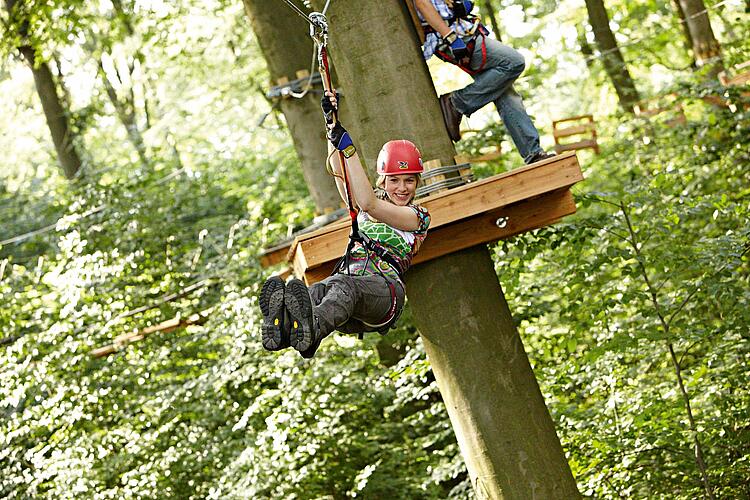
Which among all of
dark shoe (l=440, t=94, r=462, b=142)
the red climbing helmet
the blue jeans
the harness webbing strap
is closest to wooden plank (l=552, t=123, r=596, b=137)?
the blue jeans

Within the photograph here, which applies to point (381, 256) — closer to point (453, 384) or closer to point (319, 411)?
point (453, 384)

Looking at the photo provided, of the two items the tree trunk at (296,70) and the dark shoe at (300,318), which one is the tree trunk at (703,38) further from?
the dark shoe at (300,318)

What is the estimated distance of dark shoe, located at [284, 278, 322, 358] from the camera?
11.3 ft

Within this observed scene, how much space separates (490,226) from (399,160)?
27.5 inches

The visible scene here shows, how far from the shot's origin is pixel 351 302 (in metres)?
3.77

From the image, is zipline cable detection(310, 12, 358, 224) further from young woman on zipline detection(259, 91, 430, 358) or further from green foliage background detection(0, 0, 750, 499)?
green foliage background detection(0, 0, 750, 499)

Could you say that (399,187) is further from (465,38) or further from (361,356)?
(361,356)

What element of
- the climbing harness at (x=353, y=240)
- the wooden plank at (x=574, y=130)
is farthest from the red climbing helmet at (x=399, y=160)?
the wooden plank at (x=574, y=130)

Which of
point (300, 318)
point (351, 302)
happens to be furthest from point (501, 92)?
point (300, 318)

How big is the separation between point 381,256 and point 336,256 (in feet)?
1.15

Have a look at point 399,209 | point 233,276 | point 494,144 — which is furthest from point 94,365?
point 399,209

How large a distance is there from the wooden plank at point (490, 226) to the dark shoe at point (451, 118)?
0.45 metres

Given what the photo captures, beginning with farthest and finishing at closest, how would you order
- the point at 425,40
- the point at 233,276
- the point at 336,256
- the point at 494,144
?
1. the point at 233,276
2. the point at 494,144
3. the point at 425,40
4. the point at 336,256

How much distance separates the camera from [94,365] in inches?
367
